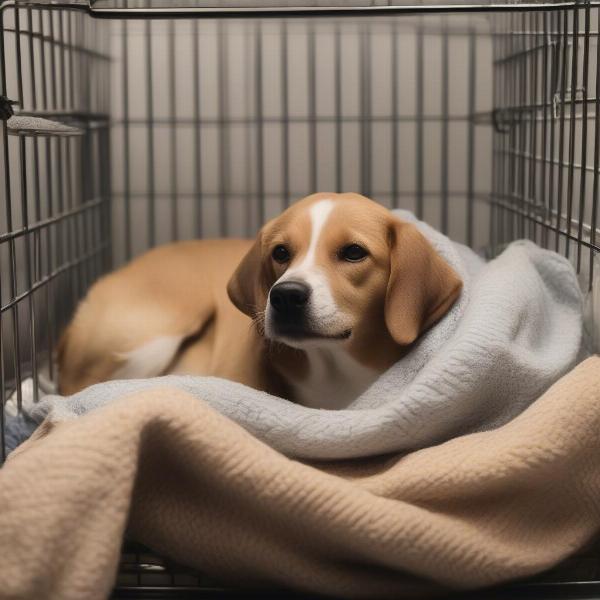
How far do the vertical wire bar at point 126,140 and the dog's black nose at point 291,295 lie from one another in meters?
1.15

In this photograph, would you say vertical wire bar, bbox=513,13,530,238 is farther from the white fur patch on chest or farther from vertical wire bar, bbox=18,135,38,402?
vertical wire bar, bbox=18,135,38,402

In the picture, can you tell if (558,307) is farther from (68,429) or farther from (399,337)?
(68,429)

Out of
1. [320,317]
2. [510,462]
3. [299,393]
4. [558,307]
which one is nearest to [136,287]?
[299,393]

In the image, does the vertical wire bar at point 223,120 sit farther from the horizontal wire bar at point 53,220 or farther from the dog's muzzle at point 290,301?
the dog's muzzle at point 290,301

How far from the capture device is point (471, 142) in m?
2.29

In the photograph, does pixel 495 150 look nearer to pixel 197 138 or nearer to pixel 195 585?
pixel 197 138

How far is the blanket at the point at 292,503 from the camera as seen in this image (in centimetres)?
91

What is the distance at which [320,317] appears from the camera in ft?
4.28

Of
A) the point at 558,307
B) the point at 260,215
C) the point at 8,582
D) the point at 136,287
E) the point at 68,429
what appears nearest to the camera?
the point at 8,582

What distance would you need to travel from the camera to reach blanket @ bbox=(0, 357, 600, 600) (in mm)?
914

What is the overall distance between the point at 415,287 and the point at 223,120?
3.70 feet

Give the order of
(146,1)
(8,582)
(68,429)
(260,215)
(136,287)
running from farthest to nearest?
(260,215) → (136,287) → (146,1) → (68,429) → (8,582)

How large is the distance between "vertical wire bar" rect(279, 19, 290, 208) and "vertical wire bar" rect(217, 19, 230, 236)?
14 cm

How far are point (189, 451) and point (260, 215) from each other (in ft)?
4.55
